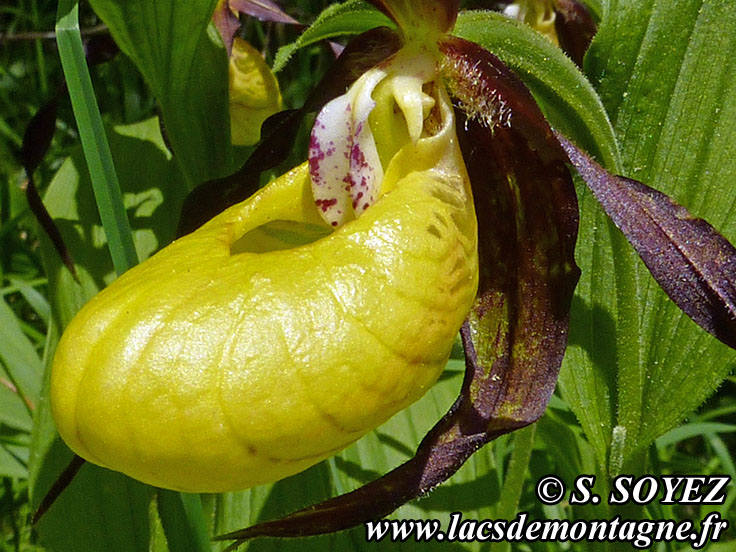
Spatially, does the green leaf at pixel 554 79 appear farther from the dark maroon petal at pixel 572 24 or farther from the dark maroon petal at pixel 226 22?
the dark maroon petal at pixel 572 24

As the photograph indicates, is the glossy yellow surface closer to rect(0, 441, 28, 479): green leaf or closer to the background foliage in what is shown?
the background foliage

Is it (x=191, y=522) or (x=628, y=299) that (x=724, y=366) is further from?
(x=191, y=522)

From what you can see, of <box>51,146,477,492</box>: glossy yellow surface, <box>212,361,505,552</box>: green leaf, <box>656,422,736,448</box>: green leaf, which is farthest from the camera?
<box>656,422,736,448</box>: green leaf

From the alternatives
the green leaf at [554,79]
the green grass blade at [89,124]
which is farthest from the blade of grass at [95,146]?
the green leaf at [554,79]

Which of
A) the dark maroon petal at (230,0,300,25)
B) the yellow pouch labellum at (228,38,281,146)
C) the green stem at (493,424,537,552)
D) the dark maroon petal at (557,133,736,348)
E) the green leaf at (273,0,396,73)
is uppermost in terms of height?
the dark maroon petal at (230,0,300,25)

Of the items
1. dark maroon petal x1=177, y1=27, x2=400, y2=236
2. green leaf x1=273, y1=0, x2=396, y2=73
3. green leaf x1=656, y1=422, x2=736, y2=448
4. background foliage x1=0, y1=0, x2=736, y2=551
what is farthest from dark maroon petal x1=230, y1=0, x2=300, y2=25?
green leaf x1=656, y1=422, x2=736, y2=448

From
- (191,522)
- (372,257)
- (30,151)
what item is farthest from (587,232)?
(30,151)

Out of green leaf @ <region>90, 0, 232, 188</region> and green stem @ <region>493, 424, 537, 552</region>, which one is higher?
green leaf @ <region>90, 0, 232, 188</region>
